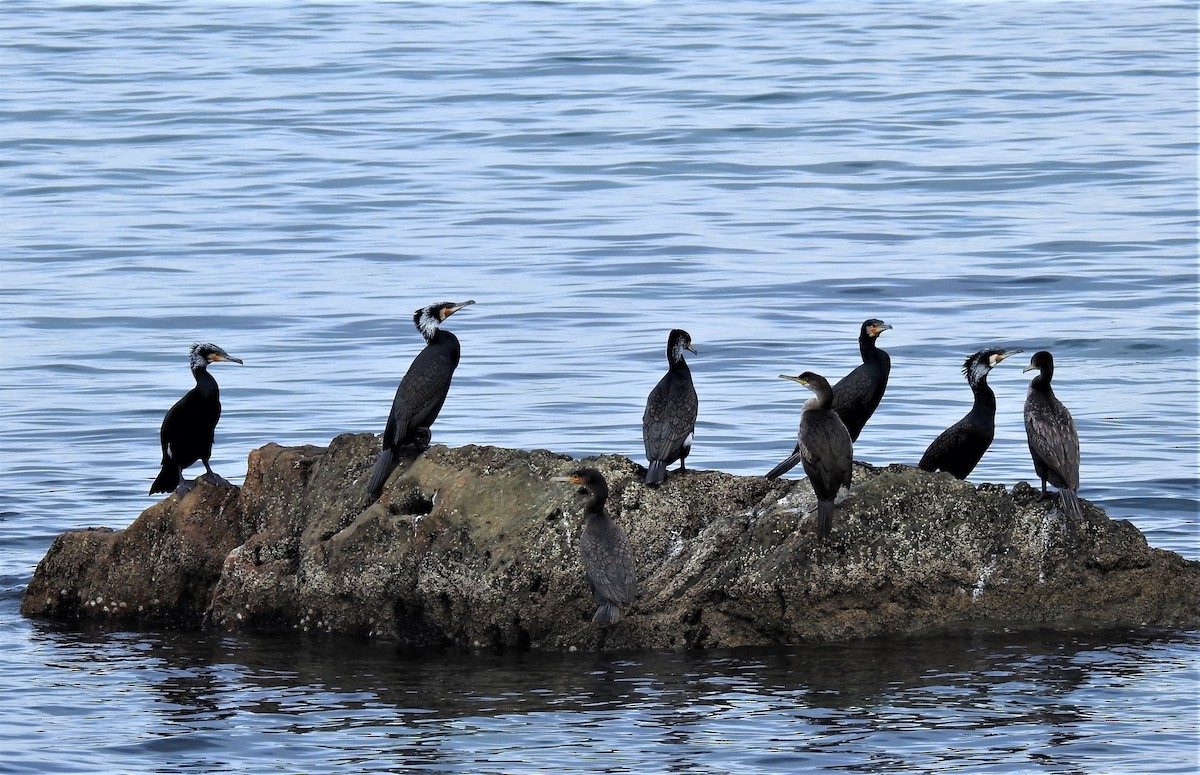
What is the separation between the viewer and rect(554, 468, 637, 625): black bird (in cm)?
1009

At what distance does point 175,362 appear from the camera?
826 inches

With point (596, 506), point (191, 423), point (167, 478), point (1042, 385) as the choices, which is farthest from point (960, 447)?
point (167, 478)

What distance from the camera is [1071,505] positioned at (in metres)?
10.4

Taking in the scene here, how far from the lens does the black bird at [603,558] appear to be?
33.1ft

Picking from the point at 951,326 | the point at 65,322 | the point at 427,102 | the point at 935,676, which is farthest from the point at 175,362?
the point at 427,102

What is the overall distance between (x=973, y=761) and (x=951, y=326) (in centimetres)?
1382

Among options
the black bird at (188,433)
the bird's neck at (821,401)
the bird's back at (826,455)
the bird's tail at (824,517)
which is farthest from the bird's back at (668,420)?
the black bird at (188,433)

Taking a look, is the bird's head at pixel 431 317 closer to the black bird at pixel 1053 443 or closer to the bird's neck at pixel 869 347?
the bird's neck at pixel 869 347

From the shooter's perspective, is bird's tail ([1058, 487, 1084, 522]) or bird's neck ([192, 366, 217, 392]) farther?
bird's neck ([192, 366, 217, 392])

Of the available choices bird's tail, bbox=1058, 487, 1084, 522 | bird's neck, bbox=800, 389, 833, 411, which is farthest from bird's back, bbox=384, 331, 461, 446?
bird's tail, bbox=1058, 487, 1084, 522

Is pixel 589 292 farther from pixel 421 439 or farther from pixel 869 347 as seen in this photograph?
pixel 421 439

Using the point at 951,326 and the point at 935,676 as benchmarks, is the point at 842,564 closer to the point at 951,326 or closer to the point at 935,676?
the point at 935,676

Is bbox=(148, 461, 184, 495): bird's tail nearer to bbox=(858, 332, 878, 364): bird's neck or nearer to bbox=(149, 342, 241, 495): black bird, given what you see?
bbox=(149, 342, 241, 495): black bird

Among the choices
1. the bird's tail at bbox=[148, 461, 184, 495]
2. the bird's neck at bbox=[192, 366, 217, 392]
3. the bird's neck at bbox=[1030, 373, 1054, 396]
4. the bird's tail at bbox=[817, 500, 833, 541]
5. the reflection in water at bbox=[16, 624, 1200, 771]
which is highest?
the bird's neck at bbox=[192, 366, 217, 392]
